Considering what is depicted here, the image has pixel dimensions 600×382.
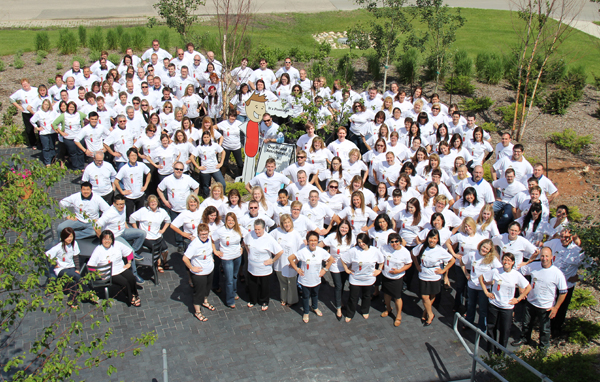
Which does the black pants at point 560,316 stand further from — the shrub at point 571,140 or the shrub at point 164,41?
the shrub at point 164,41

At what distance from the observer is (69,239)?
9086mm

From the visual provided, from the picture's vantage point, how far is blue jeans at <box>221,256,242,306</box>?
955 centimetres

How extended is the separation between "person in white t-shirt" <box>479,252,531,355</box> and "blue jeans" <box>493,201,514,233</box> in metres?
2.18

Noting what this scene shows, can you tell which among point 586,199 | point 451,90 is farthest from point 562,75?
point 586,199

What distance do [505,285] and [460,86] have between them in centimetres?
1230

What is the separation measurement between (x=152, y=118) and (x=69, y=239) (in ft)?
14.1

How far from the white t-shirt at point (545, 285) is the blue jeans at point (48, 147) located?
11.9 m

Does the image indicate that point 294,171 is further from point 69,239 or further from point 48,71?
point 48,71

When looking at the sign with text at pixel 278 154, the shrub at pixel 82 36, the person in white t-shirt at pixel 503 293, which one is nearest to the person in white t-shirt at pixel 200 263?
the sign with text at pixel 278 154

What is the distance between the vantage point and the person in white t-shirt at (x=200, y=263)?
29.9ft

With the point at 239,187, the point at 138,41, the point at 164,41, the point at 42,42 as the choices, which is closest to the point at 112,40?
the point at 138,41

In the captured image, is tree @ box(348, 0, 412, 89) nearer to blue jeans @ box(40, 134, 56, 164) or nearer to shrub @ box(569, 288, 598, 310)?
blue jeans @ box(40, 134, 56, 164)

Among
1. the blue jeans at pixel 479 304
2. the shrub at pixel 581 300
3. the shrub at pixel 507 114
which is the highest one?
the shrub at pixel 507 114

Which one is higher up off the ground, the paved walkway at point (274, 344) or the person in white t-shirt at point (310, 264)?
the person in white t-shirt at point (310, 264)
